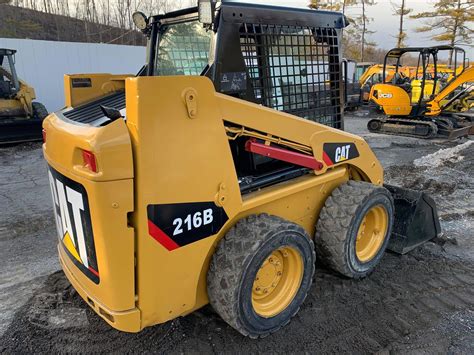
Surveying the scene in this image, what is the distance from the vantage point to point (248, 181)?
2.78 m

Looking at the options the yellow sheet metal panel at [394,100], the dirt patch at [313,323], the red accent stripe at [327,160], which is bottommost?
the dirt patch at [313,323]

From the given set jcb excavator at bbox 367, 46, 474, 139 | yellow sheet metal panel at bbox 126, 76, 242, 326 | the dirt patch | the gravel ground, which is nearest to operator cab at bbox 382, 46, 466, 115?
jcb excavator at bbox 367, 46, 474, 139

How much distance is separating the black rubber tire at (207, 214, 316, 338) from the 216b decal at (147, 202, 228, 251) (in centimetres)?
17

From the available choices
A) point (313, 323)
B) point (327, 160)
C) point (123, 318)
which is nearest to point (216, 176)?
point (123, 318)

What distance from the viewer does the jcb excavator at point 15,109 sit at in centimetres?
973

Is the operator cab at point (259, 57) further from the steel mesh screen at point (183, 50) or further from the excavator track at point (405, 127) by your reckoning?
the excavator track at point (405, 127)

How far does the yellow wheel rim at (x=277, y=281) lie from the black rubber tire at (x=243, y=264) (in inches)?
4.9

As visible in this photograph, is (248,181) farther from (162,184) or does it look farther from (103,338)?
(103,338)

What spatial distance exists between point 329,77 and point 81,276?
98.8 inches

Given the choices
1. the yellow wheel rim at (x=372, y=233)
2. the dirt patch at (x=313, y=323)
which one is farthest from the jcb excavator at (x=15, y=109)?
the yellow wheel rim at (x=372, y=233)

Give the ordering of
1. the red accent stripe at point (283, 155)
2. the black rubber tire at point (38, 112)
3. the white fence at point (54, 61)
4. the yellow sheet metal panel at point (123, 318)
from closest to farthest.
→ the yellow sheet metal panel at point (123, 318) < the red accent stripe at point (283, 155) < the black rubber tire at point (38, 112) < the white fence at point (54, 61)

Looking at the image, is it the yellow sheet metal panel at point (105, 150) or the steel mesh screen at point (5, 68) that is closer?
the yellow sheet metal panel at point (105, 150)

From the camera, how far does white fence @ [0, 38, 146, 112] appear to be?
43.7 feet

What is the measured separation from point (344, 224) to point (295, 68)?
1297 mm
